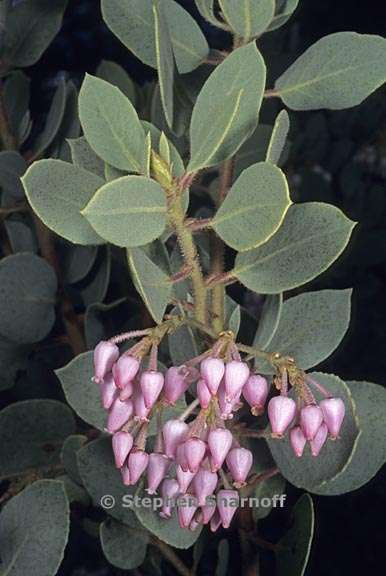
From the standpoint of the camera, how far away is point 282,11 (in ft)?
2.52

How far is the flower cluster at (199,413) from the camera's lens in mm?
624

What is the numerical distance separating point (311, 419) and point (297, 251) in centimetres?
10

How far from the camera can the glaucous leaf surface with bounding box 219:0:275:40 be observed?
69cm

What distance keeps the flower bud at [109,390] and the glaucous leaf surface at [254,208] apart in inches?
4.3

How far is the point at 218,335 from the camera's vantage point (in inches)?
26.1

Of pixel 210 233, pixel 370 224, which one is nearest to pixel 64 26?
pixel 370 224

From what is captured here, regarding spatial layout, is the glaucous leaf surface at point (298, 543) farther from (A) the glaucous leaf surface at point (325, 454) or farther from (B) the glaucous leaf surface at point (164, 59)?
(B) the glaucous leaf surface at point (164, 59)

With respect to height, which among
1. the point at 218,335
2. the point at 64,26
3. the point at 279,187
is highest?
the point at 279,187

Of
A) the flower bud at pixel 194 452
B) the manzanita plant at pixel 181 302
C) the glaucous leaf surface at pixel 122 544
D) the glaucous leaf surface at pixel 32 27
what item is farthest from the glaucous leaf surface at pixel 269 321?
the glaucous leaf surface at pixel 32 27

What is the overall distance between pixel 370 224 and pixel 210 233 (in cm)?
51

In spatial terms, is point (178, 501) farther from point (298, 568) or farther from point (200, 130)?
point (200, 130)

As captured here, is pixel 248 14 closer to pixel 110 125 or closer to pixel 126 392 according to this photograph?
pixel 110 125

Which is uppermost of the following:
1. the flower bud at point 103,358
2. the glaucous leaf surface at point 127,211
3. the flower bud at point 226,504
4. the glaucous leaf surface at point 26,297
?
the glaucous leaf surface at point 127,211

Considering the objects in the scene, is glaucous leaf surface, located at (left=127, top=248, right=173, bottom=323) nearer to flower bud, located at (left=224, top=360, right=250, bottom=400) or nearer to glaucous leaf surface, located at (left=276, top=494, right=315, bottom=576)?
flower bud, located at (left=224, top=360, right=250, bottom=400)
